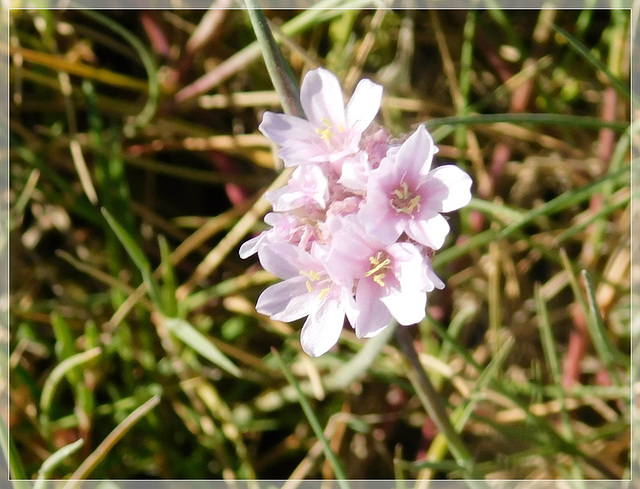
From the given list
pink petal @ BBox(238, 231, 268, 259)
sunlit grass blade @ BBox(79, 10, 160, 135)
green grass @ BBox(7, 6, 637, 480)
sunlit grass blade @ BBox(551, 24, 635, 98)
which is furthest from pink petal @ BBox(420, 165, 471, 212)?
sunlit grass blade @ BBox(79, 10, 160, 135)

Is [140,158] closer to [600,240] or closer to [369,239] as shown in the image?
[369,239]

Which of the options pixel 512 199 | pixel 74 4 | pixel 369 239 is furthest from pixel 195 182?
pixel 369 239

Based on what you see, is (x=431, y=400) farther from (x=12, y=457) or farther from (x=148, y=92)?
(x=148, y=92)

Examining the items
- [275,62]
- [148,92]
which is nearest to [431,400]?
[275,62]

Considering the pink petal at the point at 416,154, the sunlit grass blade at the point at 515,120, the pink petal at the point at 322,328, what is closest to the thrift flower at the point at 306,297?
the pink petal at the point at 322,328

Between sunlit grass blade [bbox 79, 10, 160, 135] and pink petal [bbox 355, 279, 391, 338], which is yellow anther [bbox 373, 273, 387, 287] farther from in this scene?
sunlit grass blade [bbox 79, 10, 160, 135]

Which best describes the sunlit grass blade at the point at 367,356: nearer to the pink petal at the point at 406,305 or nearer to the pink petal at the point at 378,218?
the pink petal at the point at 406,305
